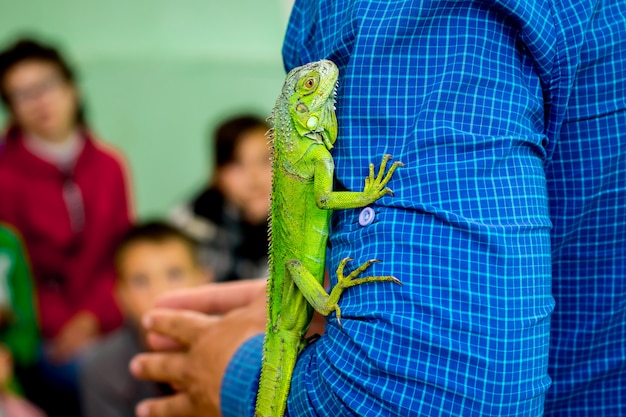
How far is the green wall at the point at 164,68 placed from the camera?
212 inches

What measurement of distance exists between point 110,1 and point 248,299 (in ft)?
14.3

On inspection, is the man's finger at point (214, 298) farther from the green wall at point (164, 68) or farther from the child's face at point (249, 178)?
the green wall at point (164, 68)

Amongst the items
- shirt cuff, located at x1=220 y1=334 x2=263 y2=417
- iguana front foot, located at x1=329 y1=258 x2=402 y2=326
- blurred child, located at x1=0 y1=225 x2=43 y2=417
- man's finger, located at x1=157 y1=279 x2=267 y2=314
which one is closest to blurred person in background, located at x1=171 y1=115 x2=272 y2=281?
blurred child, located at x1=0 y1=225 x2=43 y2=417

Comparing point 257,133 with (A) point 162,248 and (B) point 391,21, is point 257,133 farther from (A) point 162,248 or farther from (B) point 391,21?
(B) point 391,21

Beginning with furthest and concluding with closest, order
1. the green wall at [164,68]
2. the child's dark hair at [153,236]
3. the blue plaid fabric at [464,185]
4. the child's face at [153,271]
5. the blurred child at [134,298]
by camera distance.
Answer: the green wall at [164,68]
the child's dark hair at [153,236]
the child's face at [153,271]
the blurred child at [134,298]
the blue plaid fabric at [464,185]

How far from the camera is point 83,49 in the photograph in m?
5.39

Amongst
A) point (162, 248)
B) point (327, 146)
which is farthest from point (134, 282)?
point (327, 146)

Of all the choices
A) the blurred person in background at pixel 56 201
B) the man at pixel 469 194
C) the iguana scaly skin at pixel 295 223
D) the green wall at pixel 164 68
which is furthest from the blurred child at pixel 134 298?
the man at pixel 469 194

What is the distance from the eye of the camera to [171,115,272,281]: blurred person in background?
4.09m

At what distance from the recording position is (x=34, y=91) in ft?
13.8

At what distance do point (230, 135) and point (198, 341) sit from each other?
2948 millimetres

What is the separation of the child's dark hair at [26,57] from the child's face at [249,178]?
0.98 metres

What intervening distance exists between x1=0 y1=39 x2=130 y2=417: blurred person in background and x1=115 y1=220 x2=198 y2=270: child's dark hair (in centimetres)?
52

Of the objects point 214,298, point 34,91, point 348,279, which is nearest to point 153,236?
point 34,91
